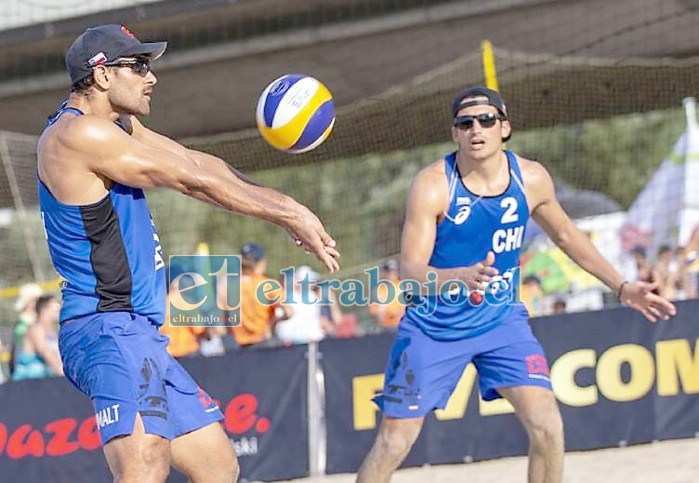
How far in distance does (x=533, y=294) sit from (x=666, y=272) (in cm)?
126

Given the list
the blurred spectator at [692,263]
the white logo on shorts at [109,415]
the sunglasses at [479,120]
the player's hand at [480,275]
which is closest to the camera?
the white logo on shorts at [109,415]

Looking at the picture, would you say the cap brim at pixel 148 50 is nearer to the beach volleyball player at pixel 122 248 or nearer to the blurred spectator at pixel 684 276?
the beach volleyball player at pixel 122 248

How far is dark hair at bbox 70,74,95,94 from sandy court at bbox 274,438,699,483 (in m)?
4.27

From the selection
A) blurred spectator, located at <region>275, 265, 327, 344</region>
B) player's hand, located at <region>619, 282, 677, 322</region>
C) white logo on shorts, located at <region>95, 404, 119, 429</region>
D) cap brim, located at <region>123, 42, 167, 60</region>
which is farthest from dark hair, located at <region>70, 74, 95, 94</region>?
blurred spectator, located at <region>275, 265, 327, 344</region>

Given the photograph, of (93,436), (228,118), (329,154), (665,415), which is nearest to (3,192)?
(228,118)

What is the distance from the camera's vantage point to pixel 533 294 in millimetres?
11492

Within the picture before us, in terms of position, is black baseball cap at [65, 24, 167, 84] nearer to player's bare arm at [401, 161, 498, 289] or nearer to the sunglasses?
player's bare arm at [401, 161, 498, 289]

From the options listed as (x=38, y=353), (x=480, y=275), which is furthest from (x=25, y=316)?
(x=480, y=275)

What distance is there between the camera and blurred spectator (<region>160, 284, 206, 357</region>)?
10.5 m

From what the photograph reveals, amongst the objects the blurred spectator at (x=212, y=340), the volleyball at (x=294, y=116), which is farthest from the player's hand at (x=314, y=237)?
the blurred spectator at (x=212, y=340)

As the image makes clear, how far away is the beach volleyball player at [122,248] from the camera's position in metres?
4.15

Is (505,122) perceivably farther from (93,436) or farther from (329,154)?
(329,154)

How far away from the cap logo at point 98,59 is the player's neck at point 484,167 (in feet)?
7.36

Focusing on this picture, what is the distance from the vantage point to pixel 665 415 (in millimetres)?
8289
